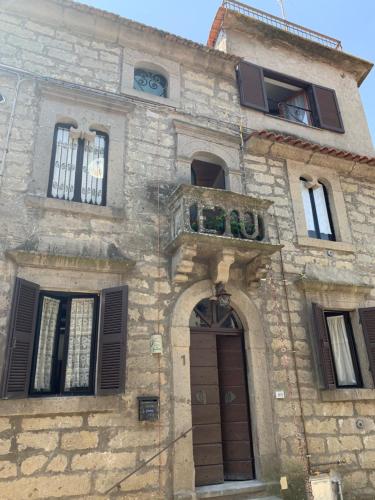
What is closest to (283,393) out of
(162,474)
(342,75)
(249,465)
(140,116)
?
(249,465)

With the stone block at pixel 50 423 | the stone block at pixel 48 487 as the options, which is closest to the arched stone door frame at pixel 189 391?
the stone block at pixel 48 487

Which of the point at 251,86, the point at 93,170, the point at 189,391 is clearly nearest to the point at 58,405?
the point at 189,391

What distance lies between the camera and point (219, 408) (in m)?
6.11

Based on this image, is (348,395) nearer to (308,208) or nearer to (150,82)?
(308,208)

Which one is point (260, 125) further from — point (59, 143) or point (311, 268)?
point (59, 143)

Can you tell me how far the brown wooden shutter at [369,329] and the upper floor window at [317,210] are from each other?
1746 millimetres

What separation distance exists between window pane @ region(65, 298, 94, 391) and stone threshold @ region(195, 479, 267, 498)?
7.35 ft

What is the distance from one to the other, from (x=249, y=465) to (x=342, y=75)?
1009 centimetres

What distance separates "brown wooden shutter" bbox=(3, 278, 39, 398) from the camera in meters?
4.81

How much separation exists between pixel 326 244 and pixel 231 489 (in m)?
4.80

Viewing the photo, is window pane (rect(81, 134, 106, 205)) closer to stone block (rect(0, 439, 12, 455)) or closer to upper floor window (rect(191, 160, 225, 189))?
upper floor window (rect(191, 160, 225, 189))

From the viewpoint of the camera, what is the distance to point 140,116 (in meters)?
7.37

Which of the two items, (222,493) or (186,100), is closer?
(222,493)

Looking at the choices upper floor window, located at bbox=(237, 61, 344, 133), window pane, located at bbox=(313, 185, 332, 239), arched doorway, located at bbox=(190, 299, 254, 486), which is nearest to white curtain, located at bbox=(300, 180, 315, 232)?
window pane, located at bbox=(313, 185, 332, 239)
